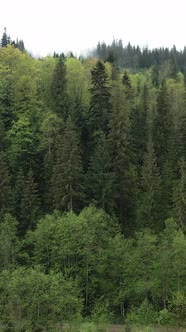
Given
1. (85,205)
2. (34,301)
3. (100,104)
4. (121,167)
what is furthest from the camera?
(100,104)

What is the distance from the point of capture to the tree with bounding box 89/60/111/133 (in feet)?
197

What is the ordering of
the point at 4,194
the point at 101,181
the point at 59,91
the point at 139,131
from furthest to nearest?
the point at 59,91 < the point at 139,131 < the point at 101,181 < the point at 4,194

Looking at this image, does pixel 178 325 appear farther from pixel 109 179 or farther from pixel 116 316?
pixel 109 179

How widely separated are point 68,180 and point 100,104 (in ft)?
48.7

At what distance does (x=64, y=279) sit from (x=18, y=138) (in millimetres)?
24977

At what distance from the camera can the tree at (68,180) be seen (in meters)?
50.2

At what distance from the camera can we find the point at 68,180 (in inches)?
1969

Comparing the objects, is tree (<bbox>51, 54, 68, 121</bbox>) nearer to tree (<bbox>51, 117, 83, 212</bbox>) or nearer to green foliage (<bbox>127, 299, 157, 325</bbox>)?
tree (<bbox>51, 117, 83, 212</bbox>)

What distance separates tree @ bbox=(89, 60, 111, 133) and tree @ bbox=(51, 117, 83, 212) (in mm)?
9336

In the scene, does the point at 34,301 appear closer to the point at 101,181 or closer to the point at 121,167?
the point at 101,181

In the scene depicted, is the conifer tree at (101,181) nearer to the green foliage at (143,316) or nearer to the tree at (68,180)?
the tree at (68,180)

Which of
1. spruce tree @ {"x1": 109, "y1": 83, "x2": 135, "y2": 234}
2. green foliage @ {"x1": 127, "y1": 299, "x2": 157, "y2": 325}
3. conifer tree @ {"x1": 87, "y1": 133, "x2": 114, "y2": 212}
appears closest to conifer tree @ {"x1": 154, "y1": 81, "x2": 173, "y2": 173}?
spruce tree @ {"x1": 109, "y1": 83, "x2": 135, "y2": 234}

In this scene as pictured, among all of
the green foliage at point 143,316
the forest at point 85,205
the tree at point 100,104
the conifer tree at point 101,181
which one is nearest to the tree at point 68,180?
the forest at point 85,205

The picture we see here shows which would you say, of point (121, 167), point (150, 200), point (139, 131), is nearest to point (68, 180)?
point (121, 167)
